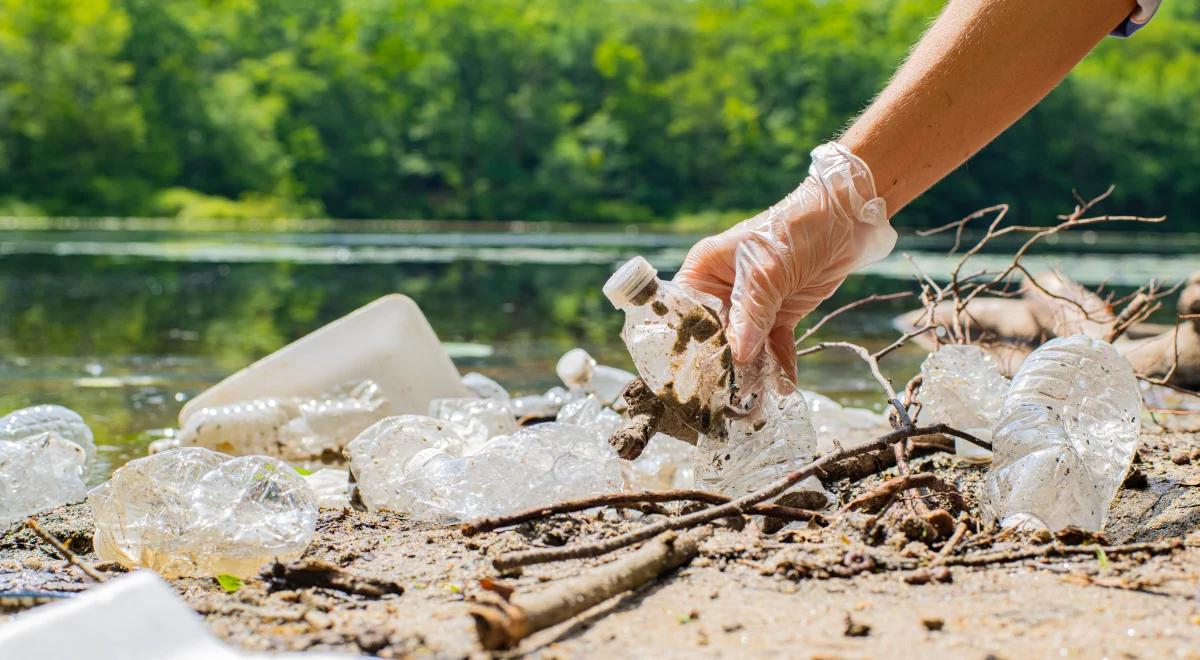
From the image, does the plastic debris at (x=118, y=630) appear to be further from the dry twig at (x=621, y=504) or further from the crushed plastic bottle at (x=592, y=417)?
the crushed plastic bottle at (x=592, y=417)

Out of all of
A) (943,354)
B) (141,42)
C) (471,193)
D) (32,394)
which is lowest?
(32,394)

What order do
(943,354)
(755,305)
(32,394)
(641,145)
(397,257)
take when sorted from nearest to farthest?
(755,305)
(943,354)
(32,394)
(397,257)
(641,145)

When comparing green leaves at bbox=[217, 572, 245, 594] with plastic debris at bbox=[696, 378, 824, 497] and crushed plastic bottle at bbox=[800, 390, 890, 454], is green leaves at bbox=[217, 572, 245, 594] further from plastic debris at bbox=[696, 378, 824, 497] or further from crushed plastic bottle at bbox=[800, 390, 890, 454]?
crushed plastic bottle at bbox=[800, 390, 890, 454]

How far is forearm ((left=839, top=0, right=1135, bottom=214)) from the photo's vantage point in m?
2.44

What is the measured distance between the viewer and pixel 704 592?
206 centimetres

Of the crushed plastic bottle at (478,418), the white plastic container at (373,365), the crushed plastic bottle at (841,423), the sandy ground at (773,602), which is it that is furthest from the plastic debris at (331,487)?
the crushed plastic bottle at (841,423)

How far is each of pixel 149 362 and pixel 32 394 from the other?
1.49 m

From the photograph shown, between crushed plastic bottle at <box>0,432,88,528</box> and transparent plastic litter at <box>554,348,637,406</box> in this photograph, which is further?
transparent plastic litter at <box>554,348,637,406</box>

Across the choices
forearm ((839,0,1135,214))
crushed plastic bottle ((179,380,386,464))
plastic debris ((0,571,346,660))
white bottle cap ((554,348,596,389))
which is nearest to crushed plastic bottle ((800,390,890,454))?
white bottle cap ((554,348,596,389))

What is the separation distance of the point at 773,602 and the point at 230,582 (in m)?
1.17

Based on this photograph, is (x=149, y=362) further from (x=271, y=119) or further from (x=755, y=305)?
(x=271, y=119)

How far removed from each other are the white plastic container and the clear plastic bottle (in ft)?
7.18

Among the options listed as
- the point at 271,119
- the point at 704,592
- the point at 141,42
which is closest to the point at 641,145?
the point at 271,119

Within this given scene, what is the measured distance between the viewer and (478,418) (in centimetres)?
402
